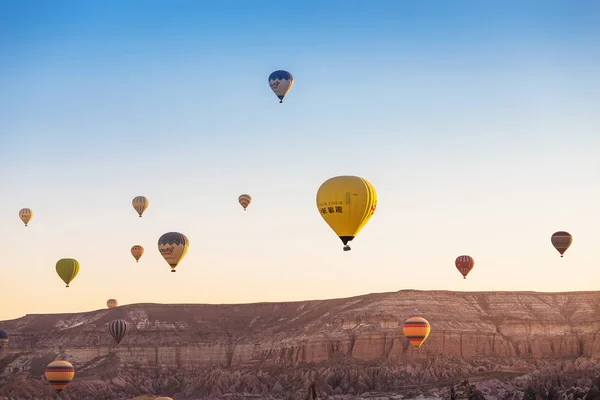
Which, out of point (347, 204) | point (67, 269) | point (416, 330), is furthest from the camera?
point (416, 330)

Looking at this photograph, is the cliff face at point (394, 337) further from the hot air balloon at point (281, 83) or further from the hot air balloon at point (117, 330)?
the hot air balloon at point (281, 83)

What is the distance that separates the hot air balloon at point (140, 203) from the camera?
415ft

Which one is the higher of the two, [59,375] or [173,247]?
[173,247]

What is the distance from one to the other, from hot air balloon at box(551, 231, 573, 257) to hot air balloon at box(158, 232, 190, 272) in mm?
36257

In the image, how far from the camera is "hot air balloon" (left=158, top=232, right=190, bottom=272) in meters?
114

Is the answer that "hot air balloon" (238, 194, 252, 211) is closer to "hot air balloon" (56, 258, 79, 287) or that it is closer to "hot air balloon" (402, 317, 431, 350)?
"hot air balloon" (56, 258, 79, 287)

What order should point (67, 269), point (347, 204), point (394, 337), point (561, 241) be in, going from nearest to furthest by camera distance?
1. point (347, 204)
2. point (561, 241)
3. point (67, 269)
4. point (394, 337)

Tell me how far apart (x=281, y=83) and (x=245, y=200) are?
101 feet

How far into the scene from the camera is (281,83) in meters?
101

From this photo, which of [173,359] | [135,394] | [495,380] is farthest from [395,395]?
[173,359]

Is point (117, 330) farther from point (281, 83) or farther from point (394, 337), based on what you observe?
point (281, 83)

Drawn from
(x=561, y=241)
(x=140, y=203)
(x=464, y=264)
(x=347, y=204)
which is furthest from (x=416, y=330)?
(x=347, y=204)

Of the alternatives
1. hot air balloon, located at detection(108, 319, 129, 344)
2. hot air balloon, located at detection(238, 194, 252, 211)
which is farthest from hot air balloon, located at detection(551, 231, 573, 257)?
hot air balloon, located at detection(108, 319, 129, 344)

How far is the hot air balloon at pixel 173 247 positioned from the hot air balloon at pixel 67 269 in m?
16.3
